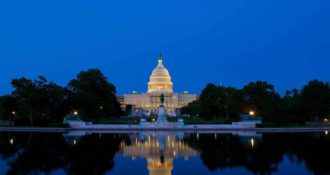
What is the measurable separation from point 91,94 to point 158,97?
112 m

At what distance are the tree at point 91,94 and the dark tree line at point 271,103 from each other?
15043 mm

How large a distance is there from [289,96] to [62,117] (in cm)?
3865

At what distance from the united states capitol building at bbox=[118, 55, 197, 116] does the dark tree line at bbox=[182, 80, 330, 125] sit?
9007cm

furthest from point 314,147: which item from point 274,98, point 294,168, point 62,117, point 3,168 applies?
point 62,117

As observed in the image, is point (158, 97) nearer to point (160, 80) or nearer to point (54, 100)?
point (160, 80)

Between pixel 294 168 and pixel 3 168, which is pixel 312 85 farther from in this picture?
pixel 3 168

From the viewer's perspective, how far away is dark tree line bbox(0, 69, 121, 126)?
62.2m

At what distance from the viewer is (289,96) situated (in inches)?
3233

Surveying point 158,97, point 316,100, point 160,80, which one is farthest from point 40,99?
point 158,97

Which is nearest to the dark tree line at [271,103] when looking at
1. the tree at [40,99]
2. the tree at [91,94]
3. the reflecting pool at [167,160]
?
the tree at [91,94]

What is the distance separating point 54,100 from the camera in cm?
6400

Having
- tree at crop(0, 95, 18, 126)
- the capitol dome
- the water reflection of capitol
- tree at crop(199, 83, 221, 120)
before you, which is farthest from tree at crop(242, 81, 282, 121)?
the capitol dome

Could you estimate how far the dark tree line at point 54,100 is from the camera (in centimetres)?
6216

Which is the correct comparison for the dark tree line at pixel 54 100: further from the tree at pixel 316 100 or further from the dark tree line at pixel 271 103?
the tree at pixel 316 100
